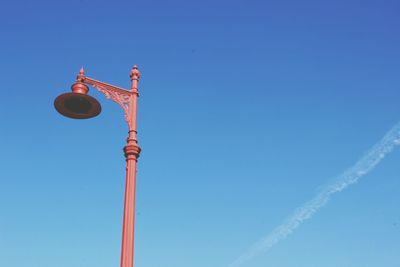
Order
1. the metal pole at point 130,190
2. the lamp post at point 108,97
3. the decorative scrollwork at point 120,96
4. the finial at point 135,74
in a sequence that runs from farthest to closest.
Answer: the finial at point 135,74 → the decorative scrollwork at point 120,96 → the lamp post at point 108,97 → the metal pole at point 130,190

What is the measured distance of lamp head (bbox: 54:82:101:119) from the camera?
10.1 m

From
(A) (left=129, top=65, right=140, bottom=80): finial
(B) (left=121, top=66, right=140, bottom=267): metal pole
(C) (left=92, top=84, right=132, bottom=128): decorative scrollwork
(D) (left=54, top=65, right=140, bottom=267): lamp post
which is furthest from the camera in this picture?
(A) (left=129, top=65, right=140, bottom=80): finial

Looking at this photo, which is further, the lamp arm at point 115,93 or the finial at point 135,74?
the finial at point 135,74

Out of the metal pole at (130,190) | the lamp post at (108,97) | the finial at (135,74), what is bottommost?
the metal pole at (130,190)

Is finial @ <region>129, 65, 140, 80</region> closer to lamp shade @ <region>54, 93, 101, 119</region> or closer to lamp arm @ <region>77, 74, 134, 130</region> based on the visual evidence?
lamp arm @ <region>77, 74, 134, 130</region>

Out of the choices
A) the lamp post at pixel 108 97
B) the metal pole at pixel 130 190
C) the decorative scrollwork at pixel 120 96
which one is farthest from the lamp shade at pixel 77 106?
the metal pole at pixel 130 190

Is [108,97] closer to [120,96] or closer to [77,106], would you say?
[120,96]

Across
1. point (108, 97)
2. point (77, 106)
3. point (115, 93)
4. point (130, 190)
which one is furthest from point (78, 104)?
point (130, 190)

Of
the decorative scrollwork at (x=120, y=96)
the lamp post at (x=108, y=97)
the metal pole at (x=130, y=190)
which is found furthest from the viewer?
the decorative scrollwork at (x=120, y=96)

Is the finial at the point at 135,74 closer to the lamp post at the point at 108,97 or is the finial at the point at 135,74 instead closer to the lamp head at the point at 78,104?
the lamp post at the point at 108,97

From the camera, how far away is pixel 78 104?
1034cm

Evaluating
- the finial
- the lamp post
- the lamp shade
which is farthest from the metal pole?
the lamp shade

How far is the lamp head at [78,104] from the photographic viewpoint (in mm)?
10102

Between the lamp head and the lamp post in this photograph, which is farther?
the lamp head
